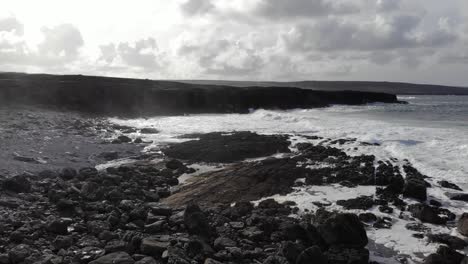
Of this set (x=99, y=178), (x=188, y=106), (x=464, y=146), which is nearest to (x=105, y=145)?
(x=99, y=178)

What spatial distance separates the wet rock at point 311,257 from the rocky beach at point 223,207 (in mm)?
18

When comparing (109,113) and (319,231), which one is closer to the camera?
(319,231)

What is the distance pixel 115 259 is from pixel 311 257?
3.42m

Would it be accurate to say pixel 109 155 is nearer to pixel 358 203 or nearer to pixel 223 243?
pixel 358 203

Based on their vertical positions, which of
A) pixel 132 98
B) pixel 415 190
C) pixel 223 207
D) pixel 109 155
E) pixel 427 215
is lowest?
pixel 109 155

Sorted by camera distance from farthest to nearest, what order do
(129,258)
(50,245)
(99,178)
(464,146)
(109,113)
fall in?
(109,113) < (464,146) < (99,178) < (50,245) < (129,258)

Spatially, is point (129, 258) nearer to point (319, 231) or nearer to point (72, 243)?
point (72, 243)

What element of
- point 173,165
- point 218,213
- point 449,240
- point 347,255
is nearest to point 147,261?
point 218,213

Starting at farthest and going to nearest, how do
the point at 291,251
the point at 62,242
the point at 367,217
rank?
the point at 367,217
the point at 62,242
the point at 291,251

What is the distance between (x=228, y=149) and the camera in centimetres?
2023

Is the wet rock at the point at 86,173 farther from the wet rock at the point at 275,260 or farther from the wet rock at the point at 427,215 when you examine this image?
the wet rock at the point at 427,215

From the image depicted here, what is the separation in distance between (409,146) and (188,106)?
32.7 meters

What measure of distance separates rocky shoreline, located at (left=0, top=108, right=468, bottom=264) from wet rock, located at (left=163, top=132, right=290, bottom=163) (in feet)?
3.63

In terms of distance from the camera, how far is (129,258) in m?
7.34
